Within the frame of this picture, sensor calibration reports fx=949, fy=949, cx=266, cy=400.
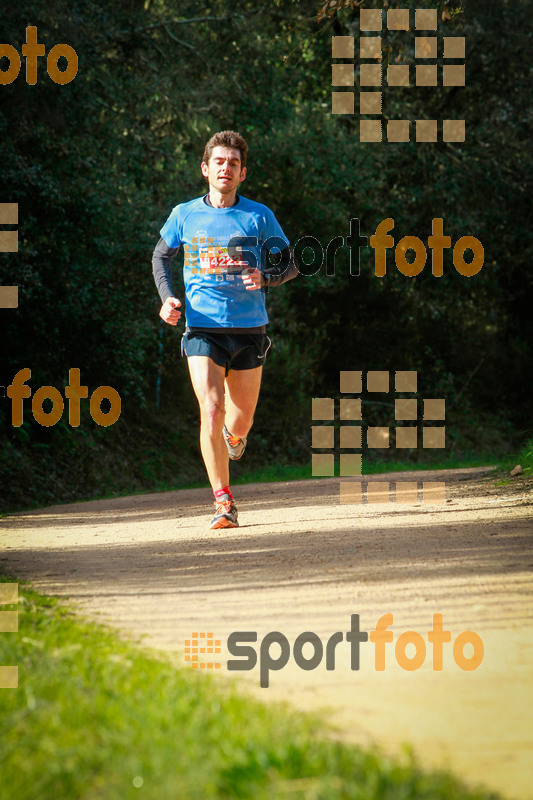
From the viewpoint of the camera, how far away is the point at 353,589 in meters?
4.32

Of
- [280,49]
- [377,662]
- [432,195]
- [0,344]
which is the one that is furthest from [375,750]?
[432,195]

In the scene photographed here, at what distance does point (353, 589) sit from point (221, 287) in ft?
9.14

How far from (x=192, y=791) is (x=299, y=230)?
18.6 metres

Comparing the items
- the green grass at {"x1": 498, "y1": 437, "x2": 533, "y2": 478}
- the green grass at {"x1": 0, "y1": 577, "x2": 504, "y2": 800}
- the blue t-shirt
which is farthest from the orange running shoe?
the green grass at {"x1": 0, "y1": 577, "x2": 504, "y2": 800}

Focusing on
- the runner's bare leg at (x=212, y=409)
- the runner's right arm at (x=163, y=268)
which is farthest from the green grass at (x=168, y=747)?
the runner's right arm at (x=163, y=268)

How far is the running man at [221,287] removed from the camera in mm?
6469

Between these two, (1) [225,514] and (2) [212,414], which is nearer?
(2) [212,414]

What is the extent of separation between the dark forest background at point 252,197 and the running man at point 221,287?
6.79m

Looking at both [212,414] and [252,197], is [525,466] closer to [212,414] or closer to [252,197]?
[212,414]

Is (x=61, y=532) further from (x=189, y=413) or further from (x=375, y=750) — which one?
(x=189, y=413)

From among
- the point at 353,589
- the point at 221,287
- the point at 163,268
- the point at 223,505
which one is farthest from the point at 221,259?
the point at 353,589

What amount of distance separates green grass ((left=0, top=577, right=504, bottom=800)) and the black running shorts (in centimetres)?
360

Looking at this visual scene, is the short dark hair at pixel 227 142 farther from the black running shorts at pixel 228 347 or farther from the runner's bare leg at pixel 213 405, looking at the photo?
the runner's bare leg at pixel 213 405

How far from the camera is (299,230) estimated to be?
20125 mm
